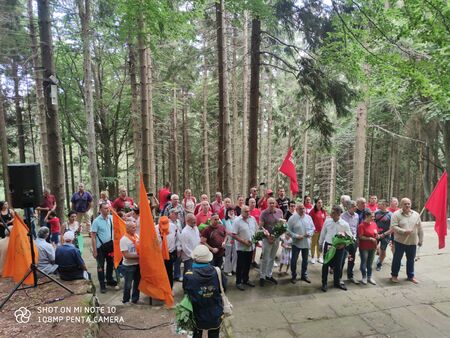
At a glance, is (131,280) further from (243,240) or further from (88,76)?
(88,76)

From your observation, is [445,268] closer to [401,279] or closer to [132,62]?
[401,279]

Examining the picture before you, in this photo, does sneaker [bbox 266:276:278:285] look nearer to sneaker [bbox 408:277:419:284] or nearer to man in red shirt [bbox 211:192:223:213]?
man in red shirt [bbox 211:192:223:213]

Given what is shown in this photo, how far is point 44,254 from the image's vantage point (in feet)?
17.9

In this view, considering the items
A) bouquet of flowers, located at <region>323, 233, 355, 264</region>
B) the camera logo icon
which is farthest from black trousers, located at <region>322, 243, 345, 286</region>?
the camera logo icon

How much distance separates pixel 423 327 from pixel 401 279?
2.29 metres

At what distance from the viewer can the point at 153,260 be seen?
17.3 feet

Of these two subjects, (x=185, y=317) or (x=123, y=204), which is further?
(x=123, y=204)

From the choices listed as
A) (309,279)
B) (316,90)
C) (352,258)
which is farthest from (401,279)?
(316,90)

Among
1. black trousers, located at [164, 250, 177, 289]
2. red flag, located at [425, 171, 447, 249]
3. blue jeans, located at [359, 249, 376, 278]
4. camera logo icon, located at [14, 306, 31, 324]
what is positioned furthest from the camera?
red flag, located at [425, 171, 447, 249]

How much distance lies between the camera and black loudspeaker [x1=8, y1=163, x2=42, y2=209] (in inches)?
175

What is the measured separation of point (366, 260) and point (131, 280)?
5053mm

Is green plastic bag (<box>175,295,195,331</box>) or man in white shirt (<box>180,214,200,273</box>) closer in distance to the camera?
green plastic bag (<box>175,295,195,331</box>)

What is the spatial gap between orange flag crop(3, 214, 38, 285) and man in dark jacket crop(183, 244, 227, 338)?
3.28 metres

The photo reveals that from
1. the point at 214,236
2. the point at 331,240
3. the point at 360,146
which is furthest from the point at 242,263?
the point at 360,146
